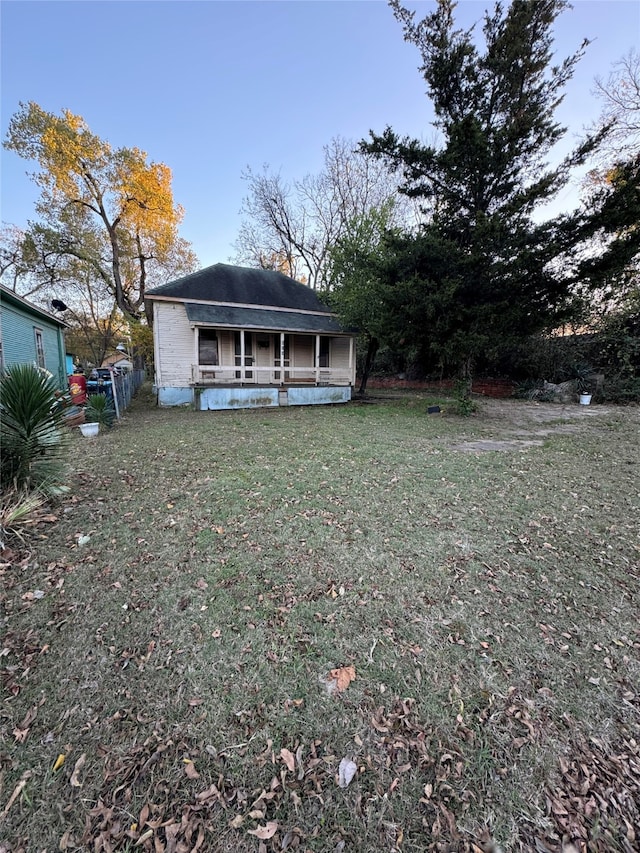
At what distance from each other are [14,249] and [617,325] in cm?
3368

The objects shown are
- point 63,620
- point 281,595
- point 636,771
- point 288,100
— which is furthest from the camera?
point 288,100

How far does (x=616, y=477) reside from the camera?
5.41 meters

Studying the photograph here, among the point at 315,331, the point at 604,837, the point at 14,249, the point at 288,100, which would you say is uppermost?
the point at 288,100

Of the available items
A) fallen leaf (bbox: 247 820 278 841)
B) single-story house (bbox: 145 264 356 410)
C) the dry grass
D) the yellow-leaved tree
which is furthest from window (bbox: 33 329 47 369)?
fallen leaf (bbox: 247 820 278 841)

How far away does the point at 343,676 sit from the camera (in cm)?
207

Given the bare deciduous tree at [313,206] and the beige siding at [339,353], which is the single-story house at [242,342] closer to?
the beige siding at [339,353]

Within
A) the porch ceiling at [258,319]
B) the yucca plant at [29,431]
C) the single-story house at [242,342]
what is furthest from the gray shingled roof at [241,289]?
the yucca plant at [29,431]

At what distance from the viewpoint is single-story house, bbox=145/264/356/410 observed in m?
13.0

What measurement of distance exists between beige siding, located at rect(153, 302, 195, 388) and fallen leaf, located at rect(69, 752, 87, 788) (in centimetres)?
1309

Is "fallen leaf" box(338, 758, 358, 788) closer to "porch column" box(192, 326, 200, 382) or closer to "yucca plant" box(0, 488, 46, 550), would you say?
"yucca plant" box(0, 488, 46, 550)

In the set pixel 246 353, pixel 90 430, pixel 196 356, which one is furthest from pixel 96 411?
pixel 246 353

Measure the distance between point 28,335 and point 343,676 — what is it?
14.5 m

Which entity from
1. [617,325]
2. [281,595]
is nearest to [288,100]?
[617,325]

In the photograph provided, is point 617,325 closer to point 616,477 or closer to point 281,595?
point 616,477
